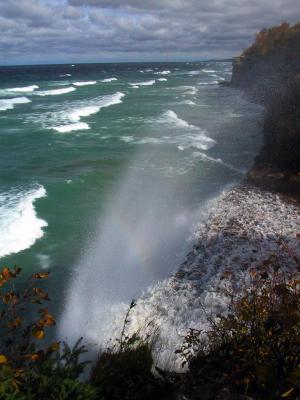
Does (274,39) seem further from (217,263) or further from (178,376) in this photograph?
(178,376)

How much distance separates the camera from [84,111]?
1729 inches

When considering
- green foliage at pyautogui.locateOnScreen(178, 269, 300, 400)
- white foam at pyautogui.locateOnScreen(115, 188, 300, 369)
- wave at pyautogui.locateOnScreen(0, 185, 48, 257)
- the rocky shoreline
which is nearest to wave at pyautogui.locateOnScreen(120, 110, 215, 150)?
the rocky shoreline

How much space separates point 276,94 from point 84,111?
20703 millimetres

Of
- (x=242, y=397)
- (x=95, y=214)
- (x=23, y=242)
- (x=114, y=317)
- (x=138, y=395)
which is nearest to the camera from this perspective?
(x=242, y=397)

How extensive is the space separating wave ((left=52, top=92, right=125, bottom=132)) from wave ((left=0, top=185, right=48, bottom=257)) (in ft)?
53.8

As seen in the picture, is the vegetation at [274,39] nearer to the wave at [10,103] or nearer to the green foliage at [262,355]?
the wave at [10,103]

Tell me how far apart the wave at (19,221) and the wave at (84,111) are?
1639 centimetres

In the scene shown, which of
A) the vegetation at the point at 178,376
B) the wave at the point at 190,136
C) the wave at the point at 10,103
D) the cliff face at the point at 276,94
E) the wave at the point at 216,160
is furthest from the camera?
the wave at the point at 10,103

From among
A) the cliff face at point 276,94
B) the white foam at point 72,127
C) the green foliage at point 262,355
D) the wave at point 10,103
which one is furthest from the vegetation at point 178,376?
the wave at point 10,103

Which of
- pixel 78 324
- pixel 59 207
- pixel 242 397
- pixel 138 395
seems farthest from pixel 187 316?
pixel 59 207

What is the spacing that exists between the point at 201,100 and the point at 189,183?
33.9 meters

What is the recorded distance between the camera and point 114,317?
380 inches

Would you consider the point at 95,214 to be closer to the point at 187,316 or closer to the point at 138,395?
the point at 187,316

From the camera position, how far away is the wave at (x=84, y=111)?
3525cm
